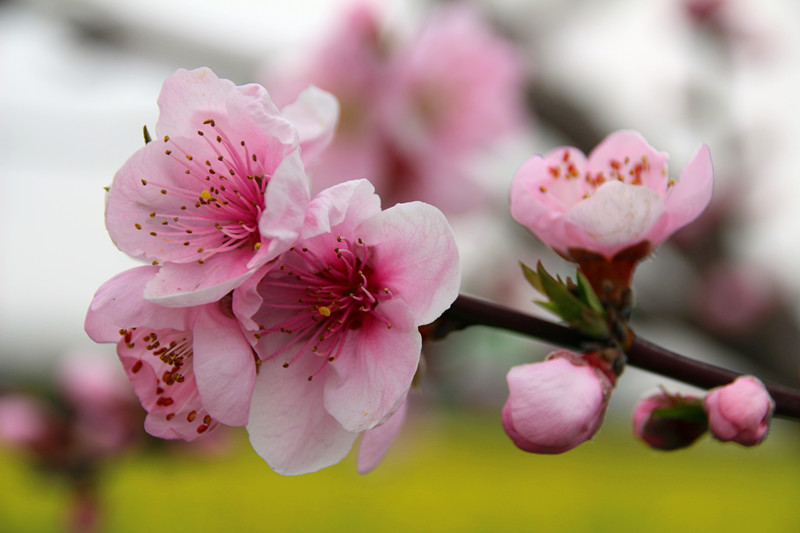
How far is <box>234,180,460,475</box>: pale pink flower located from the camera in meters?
0.42

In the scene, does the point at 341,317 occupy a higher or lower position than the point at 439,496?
higher

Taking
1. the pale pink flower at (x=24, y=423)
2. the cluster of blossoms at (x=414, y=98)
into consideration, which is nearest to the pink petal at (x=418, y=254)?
the cluster of blossoms at (x=414, y=98)

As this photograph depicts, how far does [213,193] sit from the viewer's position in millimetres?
506

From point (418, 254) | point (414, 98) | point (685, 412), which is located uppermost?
point (418, 254)

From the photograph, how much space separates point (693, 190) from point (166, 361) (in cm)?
41

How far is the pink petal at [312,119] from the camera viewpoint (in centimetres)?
53

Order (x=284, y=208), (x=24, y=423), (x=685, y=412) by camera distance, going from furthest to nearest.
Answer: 1. (x=24, y=423)
2. (x=685, y=412)
3. (x=284, y=208)

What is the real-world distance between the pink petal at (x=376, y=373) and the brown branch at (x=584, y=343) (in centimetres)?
4

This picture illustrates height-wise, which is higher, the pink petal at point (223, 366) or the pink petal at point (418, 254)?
the pink petal at point (418, 254)

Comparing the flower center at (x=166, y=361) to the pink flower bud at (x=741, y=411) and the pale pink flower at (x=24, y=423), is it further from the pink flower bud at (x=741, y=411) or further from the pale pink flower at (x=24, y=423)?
the pale pink flower at (x=24, y=423)

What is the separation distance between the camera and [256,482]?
254 cm

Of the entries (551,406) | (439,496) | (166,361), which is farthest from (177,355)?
(439,496)

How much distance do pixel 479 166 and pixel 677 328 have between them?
82 cm

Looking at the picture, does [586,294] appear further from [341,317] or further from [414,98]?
[414,98]
